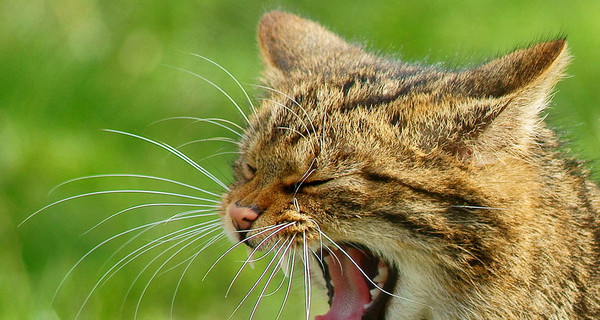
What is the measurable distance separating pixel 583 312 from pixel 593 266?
0.63 ft

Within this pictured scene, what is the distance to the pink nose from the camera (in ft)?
12.0

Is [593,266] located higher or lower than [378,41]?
lower

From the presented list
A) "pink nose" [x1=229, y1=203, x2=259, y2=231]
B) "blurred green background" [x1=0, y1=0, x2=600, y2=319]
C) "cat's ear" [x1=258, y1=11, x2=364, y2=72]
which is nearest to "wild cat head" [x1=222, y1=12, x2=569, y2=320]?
"pink nose" [x1=229, y1=203, x2=259, y2=231]

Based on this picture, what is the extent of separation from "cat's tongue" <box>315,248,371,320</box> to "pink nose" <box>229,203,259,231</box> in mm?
413

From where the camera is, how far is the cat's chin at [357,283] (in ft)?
12.4

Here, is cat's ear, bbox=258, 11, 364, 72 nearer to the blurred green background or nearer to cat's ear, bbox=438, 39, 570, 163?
the blurred green background

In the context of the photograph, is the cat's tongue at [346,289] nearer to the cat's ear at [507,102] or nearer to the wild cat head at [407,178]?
the wild cat head at [407,178]

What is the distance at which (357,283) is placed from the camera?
13.0ft

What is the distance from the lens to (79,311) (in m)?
4.92

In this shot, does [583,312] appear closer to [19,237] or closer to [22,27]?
[19,237]

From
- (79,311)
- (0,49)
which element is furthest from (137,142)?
(79,311)

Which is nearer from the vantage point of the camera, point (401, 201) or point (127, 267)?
point (401, 201)

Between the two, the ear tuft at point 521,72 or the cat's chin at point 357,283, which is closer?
the ear tuft at point 521,72

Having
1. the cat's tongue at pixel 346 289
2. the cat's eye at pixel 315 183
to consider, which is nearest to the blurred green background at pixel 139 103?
the cat's tongue at pixel 346 289
